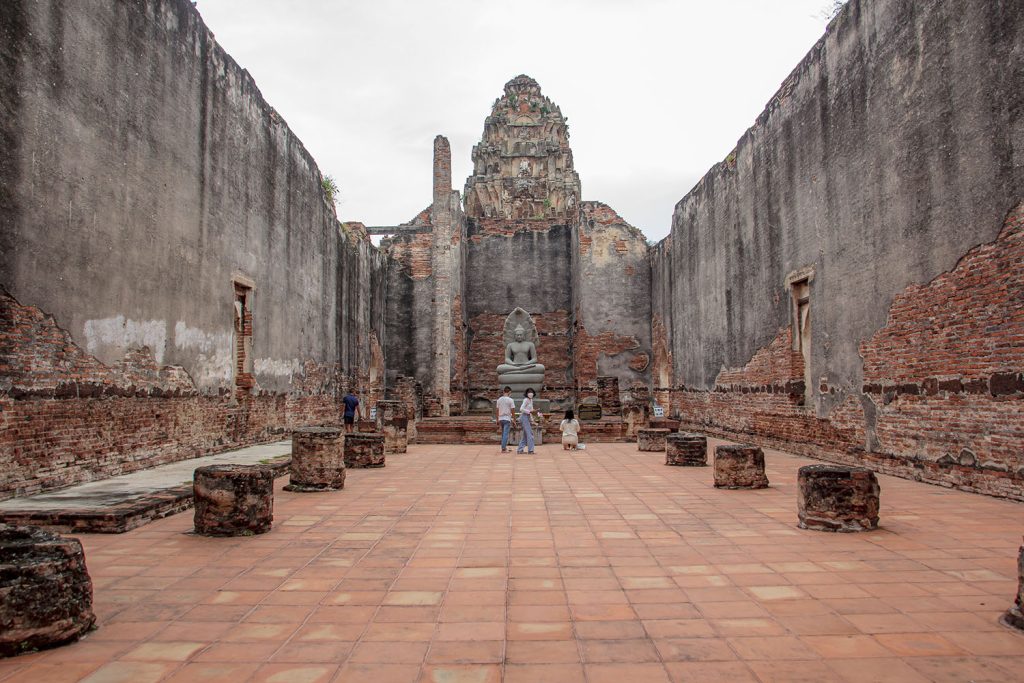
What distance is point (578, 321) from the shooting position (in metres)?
20.0

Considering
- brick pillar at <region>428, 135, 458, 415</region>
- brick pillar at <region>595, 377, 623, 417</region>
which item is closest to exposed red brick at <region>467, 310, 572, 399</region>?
brick pillar at <region>428, 135, 458, 415</region>

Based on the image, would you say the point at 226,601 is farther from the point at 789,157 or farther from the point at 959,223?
the point at 789,157

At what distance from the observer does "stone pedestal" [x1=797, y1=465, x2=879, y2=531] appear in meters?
4.87

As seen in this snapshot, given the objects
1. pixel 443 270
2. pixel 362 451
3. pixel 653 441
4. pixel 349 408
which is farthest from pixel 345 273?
pixel 653 441

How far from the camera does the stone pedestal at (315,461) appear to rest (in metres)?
6.90

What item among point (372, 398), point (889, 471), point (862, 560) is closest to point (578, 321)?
point (372, 398)

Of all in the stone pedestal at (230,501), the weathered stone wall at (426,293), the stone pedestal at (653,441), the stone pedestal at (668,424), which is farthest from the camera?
the weathered stone wall at (426,293)

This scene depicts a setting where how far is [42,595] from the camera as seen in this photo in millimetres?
2859

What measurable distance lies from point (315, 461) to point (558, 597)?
13.2ft

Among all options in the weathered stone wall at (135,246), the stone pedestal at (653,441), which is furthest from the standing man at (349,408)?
the stone pedestal at (653,441)

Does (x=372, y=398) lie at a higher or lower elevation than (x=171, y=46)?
lower

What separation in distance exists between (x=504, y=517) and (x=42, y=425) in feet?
13.2

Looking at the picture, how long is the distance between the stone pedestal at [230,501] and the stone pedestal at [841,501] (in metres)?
3.80

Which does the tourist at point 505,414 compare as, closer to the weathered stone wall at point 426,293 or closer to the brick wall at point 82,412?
the brick wall at point 82,412
